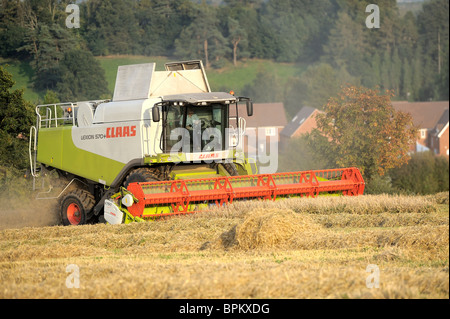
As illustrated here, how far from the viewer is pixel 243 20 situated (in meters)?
70.2

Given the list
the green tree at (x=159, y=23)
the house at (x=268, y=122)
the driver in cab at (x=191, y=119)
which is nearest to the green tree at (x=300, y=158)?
the green tree at (x=159, y=23)

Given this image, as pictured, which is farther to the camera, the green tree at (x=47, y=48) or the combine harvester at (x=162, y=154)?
the green tree at (x=47, y=48)

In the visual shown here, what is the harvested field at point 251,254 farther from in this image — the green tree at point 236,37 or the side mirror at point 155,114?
the green tree at point 236,37

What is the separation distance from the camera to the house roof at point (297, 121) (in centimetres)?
6694

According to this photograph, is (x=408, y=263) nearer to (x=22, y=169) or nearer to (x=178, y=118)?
(x=178, y=118)

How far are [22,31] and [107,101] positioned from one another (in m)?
9.30

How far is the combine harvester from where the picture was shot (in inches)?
540

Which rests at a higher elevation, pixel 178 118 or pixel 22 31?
pixel 22 31

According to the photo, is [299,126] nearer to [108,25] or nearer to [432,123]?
[432,123]

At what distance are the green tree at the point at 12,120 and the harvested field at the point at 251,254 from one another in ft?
33.6

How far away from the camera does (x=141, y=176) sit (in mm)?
14258

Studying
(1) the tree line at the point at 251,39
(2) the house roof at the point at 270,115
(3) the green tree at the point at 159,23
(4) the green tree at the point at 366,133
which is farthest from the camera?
(2) the house roof at the point at 270,115

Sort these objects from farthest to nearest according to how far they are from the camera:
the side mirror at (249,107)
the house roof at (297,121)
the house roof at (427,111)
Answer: the house roof at (427,111) → the house roof at (297,121) → the side mirror at (249,107)

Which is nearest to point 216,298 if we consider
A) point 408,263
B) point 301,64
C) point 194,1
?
point 408,263
